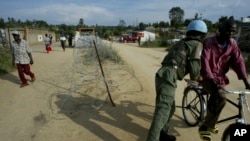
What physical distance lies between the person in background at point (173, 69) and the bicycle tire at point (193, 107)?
0.83m

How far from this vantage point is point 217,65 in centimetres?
378

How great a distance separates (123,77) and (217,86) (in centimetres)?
570

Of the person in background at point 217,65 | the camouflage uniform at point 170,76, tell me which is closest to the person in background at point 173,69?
the camouflage uniform at point 170,76

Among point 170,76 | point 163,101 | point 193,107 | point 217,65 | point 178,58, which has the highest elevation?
point 178,58

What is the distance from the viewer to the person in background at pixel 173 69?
11.4ft

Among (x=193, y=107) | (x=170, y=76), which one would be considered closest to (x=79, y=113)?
(x=193, y=107)

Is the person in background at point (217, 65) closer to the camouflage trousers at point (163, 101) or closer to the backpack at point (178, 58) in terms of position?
the backpack at point (178, 58)

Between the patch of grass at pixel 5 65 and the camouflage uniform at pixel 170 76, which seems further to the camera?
the patch of grass at pixel 5 65

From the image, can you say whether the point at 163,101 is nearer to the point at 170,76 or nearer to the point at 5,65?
the point at 170,76

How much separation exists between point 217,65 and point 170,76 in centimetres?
85

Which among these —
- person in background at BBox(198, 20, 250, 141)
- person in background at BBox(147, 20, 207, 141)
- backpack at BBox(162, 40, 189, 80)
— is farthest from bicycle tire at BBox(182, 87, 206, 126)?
backpack at BBox(162, 40, 189, 80)

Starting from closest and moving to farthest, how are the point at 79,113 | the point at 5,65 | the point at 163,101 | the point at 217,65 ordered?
the point at 163,101 → the point at 217,65 → the point at 79,113 → the point at 5,65

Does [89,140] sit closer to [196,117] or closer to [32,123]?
[32,123]

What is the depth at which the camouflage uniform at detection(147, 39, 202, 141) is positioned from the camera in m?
3.47
